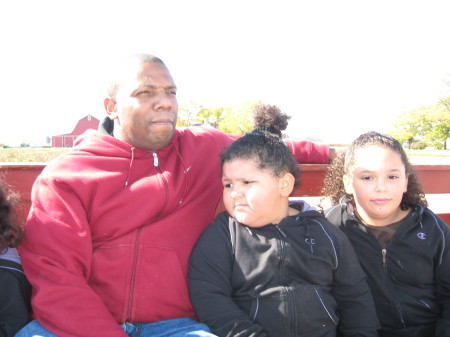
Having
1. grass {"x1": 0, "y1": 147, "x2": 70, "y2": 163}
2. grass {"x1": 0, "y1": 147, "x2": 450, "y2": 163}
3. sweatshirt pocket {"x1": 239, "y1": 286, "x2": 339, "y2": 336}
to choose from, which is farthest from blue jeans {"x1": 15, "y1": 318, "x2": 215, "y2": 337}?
grass {"x1": 0, "y1": 147, "x2": 70, "y2": 163}

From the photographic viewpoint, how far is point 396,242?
7.07ft

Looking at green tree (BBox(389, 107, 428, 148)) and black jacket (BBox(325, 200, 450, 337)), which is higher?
green tree (BBox(389, 107, 428, 148))

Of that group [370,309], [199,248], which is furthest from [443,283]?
[199,248]

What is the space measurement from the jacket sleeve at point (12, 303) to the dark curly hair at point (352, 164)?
74.3 inches

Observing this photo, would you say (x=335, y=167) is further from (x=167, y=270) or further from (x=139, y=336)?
(x=139, y=336)

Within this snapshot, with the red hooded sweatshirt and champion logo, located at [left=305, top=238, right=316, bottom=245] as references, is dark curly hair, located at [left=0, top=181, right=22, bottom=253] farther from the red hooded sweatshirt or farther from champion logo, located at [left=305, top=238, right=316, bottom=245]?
champion logo, located at [left=305, top=238, right=316, bottom=245]

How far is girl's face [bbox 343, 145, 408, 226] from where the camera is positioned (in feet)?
7.11

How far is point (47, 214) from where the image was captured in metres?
1.89

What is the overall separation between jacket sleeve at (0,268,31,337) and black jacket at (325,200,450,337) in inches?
70.9

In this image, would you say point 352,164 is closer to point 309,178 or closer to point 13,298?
point 309,178

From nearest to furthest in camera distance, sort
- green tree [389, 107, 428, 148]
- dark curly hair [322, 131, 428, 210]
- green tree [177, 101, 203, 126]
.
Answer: dark curly hair [322, 131, 428, 210]
green tree [177, 101, 203, 126]
green tree [389, 107, 428, 148]

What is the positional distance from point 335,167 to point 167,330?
1.47 metres

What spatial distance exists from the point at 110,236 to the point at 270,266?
0.84 m

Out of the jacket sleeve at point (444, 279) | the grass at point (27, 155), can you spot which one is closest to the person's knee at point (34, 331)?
the jacket sleeve at point (444, 279)
